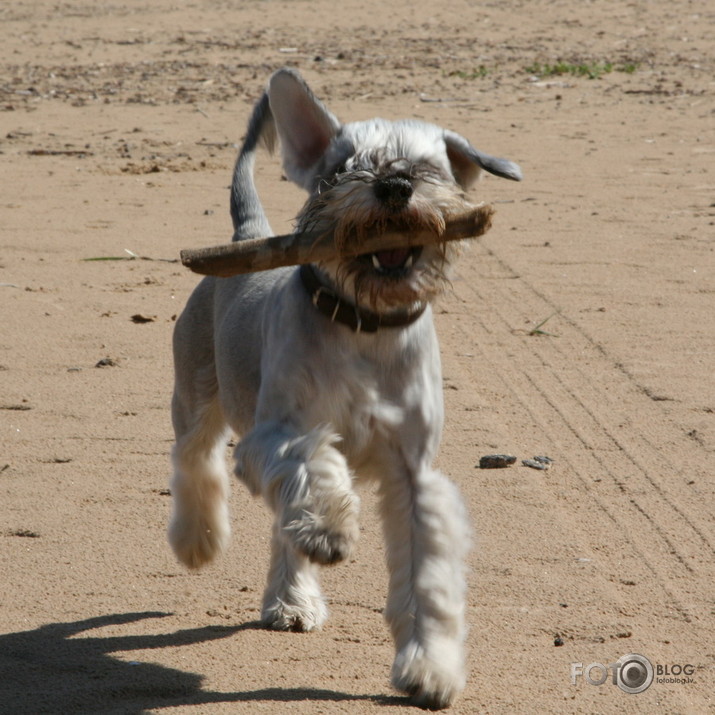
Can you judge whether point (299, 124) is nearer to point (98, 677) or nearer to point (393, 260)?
point (393, 260)

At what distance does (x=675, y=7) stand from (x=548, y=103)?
32.9 ft

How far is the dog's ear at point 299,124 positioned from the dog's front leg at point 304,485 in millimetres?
933

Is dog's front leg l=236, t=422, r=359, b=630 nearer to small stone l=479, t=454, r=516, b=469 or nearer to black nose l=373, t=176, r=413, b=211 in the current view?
black nose l=373, t=176, r=413, b=211

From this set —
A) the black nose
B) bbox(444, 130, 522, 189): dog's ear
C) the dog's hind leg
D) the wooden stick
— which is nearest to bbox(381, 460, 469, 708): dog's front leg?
the wooden stick

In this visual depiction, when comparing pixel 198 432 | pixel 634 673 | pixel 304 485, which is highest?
pixel 304 485

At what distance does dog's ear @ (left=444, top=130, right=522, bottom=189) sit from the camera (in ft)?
14.0

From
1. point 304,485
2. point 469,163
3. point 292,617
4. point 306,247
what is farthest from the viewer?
point 292,617

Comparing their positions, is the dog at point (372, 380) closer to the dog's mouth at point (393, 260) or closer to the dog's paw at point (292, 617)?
the dog's mouth at point (393, 260)

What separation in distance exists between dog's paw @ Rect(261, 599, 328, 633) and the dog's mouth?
149 cm

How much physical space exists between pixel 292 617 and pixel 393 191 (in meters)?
1.78

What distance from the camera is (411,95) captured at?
55.5 feet

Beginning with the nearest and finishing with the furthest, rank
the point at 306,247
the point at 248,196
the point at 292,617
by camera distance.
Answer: the point at 306,247 < the point at 292,617 < the point at 248,196

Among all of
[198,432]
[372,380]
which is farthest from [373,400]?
[198,432]

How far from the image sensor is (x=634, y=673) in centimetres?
423
